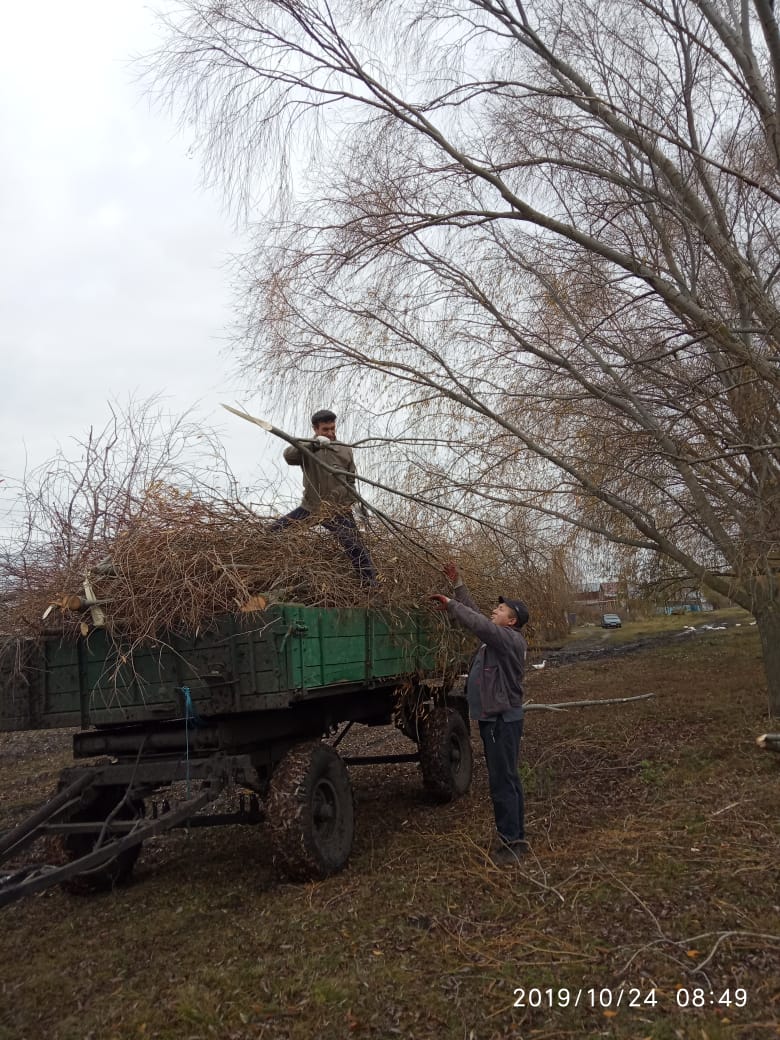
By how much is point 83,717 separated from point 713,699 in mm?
8815

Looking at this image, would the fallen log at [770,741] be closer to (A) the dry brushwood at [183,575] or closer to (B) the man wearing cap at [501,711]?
(B) the man wearing cap at [501,711]

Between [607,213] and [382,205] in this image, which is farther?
[607,213]

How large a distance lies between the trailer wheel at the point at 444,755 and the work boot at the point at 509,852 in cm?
177

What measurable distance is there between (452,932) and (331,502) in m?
3.08

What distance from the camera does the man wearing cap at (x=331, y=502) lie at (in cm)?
612

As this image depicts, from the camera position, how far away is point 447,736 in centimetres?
739

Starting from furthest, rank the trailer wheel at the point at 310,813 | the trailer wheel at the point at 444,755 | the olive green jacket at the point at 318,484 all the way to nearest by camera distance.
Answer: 1. the trailer wheel at the point at 444,755
2. the olive green jacket at the point at 318,484
3. the trailer wheel at the point at 310,813

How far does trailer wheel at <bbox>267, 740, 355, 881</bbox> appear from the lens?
500 centimetres

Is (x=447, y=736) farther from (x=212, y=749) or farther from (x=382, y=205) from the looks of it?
(x=382, y=205)

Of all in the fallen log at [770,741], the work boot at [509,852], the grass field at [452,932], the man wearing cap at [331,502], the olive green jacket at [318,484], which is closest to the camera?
the grass field at [452,932]

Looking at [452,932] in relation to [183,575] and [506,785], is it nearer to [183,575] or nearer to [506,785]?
[506,785]

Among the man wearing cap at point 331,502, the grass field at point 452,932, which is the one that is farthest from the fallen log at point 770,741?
the man wearing cap at point 331,502

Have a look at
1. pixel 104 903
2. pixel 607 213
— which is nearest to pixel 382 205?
pixel 607 213

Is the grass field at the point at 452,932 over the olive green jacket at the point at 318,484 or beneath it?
beneath
